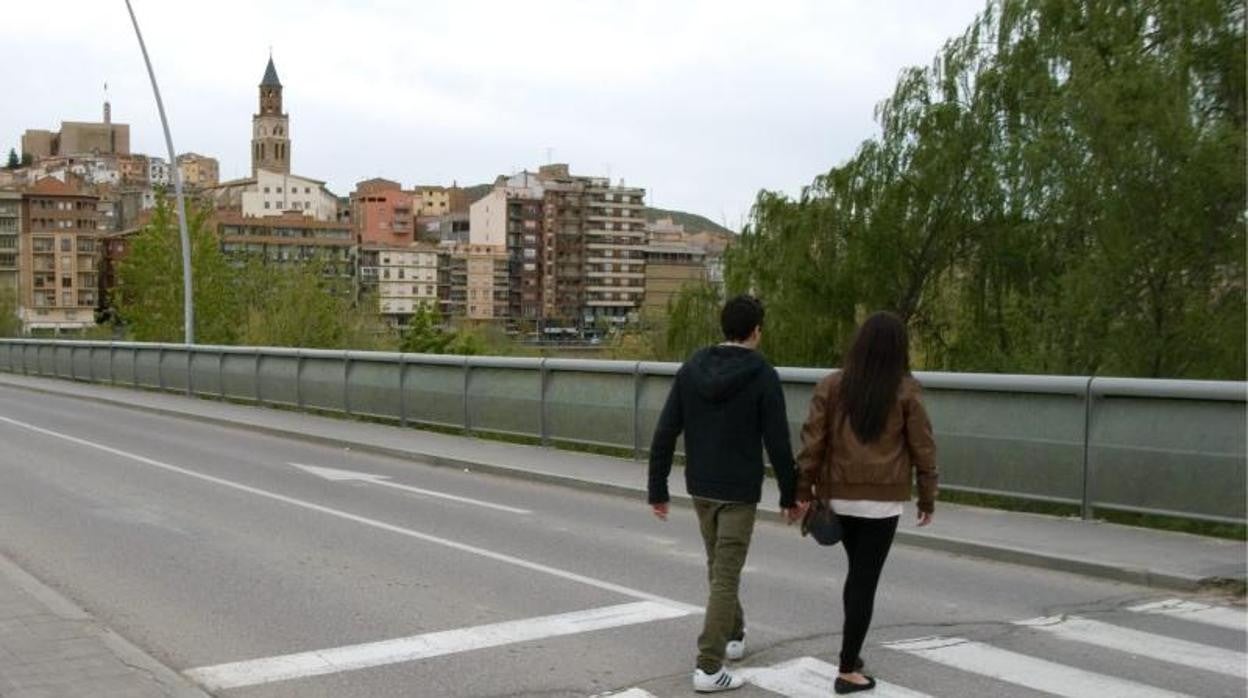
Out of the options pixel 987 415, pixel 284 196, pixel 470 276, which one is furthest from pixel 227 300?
pixel 284 196

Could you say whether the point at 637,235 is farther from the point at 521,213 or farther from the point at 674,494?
the point at 674,494

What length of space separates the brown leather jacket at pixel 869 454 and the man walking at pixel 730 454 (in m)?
0.15

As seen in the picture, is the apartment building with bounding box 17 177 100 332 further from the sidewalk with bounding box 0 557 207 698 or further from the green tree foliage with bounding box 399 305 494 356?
the sidewalk with bounding box 0 557 207 698

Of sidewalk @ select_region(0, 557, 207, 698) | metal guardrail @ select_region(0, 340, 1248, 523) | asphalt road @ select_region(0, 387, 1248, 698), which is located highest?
metal guardrail @ select_region(0, 340, 1248, 523)

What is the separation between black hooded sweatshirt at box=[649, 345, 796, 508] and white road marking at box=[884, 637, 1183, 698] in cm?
143

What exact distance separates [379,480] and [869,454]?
987cm

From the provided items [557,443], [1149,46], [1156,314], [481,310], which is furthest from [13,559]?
[481,310]

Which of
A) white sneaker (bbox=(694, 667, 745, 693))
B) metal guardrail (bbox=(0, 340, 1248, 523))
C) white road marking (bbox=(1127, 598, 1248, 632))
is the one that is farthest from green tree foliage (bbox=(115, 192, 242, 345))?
white sneaker (bbox=(694, 667, 745, 693))

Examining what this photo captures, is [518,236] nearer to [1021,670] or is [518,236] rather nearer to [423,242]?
[423,242]

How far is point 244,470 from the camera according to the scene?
1531cm

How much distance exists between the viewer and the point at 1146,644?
6727 millimetres

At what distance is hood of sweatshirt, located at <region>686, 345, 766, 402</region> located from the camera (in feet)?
18.7

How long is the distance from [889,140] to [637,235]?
165 meters

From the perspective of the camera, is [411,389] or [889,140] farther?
[889,140]
